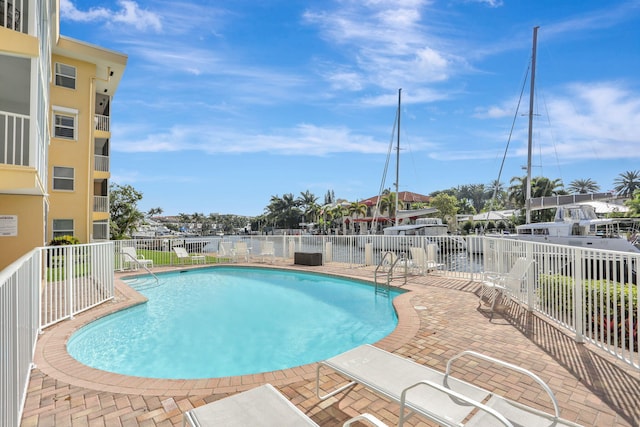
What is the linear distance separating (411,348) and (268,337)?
289cm

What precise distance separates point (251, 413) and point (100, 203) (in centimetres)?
1982

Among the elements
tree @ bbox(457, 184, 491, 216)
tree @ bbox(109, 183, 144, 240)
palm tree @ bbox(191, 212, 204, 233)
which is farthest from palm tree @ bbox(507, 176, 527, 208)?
palm tree @ bbox(191, 212, 204, 233)

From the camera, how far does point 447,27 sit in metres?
10.8

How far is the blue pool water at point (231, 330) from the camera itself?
16.5 feet

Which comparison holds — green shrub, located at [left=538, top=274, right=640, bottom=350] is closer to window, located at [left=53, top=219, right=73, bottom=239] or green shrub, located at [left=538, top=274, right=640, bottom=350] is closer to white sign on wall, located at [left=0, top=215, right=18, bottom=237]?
white sign on wall, located at [left=0, top=215, right=18, bottom=237]

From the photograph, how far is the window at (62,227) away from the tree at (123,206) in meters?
11.1

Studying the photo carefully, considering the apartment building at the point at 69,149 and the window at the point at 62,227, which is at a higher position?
the apartment building at the point at 69,149

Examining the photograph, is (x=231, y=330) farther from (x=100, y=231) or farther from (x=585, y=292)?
(x=100, y=231)

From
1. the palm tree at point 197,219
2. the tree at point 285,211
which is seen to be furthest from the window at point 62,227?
the palm tree at point 197,219

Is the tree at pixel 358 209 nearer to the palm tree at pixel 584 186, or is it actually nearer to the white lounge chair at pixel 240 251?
the white lounge chair at pixel 240 251

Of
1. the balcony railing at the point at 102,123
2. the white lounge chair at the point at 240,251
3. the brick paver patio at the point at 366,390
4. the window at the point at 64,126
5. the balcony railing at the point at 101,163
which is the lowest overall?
the brick paver patio at the point at 366,390

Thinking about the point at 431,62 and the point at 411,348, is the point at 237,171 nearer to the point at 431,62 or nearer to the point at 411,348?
the point at 431,62

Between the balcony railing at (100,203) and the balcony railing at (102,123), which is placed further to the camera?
the balcony railing at (102,123)

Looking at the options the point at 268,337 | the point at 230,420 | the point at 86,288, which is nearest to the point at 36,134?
the point at 86,288
